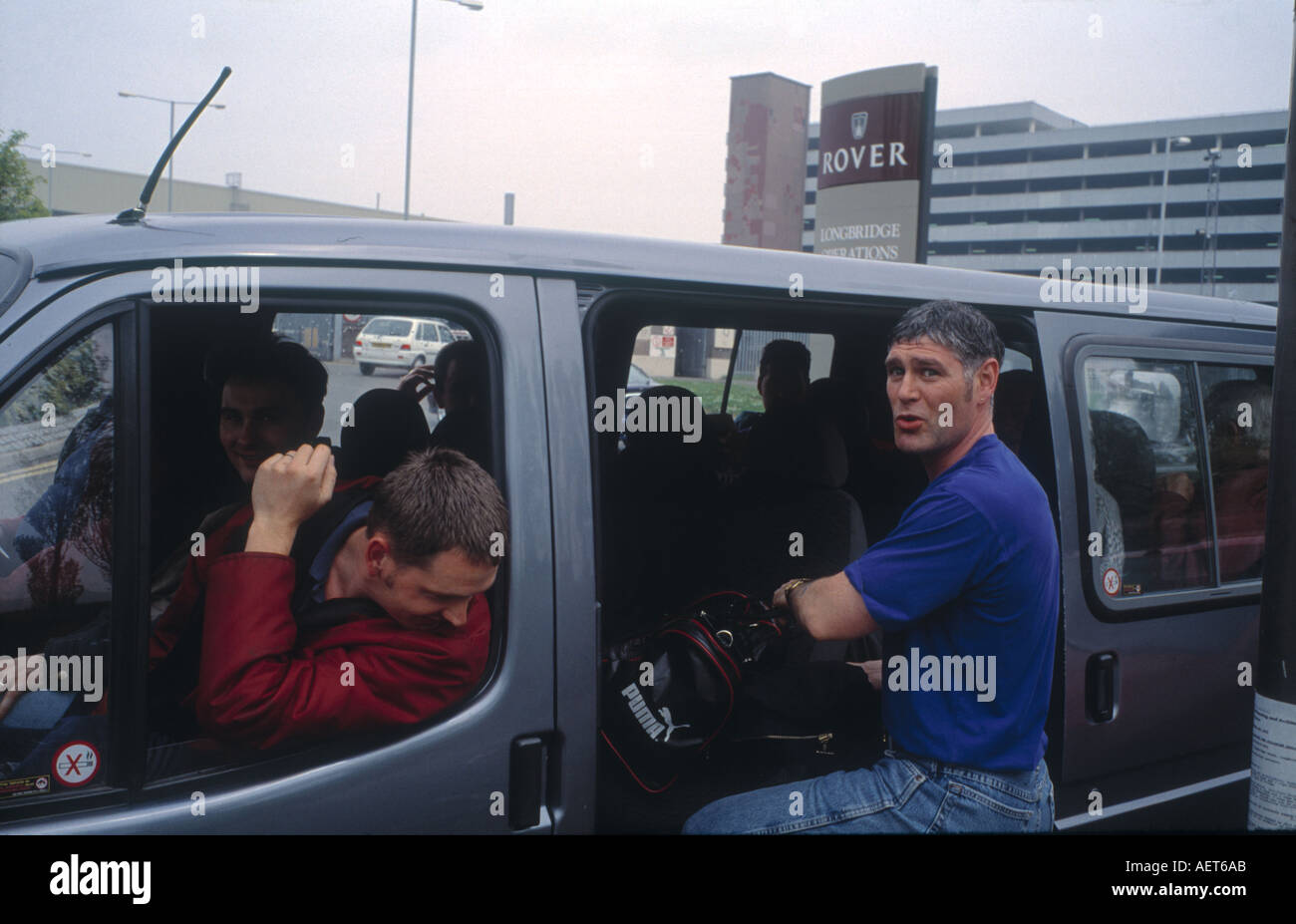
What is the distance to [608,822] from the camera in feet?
7.74

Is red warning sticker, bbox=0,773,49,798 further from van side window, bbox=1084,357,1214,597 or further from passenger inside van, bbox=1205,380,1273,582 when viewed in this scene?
passenger inside van, bbox=1205,380,1273,582

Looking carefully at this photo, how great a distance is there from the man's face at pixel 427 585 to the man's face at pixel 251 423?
74 cm

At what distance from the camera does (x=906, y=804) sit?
212 cm

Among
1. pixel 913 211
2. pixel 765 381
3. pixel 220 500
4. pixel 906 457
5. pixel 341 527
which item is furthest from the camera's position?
pixel 913 211

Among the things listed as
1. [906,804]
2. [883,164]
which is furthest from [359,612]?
[883,164]

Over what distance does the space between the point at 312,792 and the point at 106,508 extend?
0.59m

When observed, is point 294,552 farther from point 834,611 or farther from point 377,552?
point 834,611

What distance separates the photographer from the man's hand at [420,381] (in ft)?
11.4

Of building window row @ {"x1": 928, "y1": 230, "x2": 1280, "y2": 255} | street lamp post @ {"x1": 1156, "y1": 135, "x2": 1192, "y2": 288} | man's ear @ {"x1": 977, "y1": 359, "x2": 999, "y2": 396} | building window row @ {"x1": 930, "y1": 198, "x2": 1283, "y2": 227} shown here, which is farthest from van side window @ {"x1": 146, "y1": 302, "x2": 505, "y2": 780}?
building window row @ {"x1": 930, "y1": 198, "x2": 1283, "y2": 227}

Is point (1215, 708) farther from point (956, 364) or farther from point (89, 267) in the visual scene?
point (89, 267)

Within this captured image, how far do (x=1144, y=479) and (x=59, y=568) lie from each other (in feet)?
8.68

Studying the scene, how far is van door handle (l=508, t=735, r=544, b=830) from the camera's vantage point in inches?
73.7

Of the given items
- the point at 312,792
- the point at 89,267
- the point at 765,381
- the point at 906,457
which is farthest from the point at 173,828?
the point at 765,381

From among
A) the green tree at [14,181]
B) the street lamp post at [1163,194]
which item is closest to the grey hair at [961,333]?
the green tree at [14,181]
